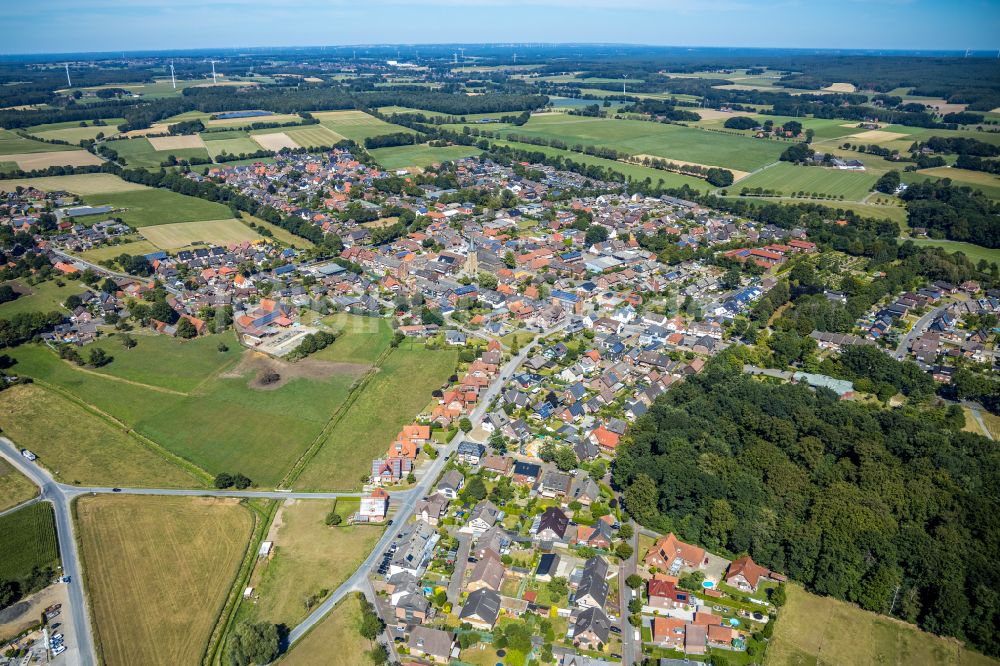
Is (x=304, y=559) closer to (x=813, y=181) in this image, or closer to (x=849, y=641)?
(x=849, y=641)

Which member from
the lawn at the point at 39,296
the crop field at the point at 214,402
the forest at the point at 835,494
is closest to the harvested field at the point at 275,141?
the lawn at the point at 39,296

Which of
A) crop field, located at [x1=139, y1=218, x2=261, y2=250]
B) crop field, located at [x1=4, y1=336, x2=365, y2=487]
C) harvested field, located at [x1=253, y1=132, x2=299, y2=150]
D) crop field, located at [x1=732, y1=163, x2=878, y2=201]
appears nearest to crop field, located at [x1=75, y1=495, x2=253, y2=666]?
crop field, located at [x1=4, y1=336, x2=365, y2=487]

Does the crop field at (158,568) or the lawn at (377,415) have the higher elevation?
the lawn at (377,415)

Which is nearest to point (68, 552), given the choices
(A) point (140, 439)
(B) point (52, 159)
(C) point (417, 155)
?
(A) point (140, 439)

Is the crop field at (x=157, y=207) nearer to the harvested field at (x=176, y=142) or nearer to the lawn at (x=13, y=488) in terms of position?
the harvested field at (x=176, y=142)

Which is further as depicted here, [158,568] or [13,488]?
[13,488]
